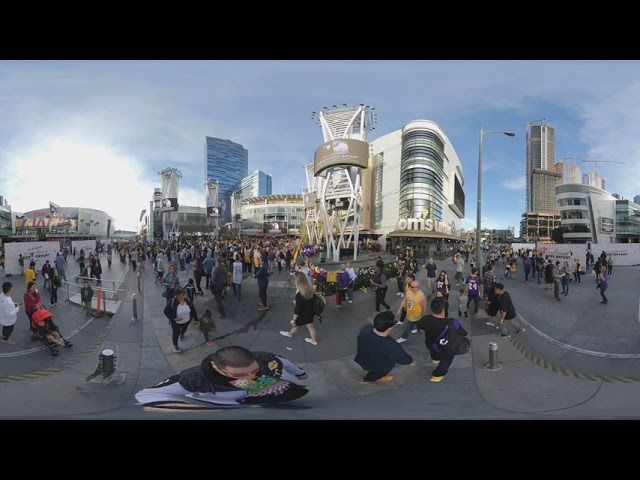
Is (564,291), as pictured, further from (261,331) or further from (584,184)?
(261,331)

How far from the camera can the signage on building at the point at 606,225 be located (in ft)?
6.21

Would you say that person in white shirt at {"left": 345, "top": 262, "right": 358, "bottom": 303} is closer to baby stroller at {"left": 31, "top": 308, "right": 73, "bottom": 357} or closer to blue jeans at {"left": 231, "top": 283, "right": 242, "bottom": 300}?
blue jeans at {"left": 231, "top": 283, "right": 242, "bottom": 300}

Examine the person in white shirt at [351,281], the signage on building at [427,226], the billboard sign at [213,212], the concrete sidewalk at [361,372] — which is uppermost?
the billboard sign at [213,212]

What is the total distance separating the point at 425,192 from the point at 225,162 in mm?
1397

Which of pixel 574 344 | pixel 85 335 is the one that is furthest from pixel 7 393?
pixel 574 344

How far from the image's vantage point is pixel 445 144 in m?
1.74

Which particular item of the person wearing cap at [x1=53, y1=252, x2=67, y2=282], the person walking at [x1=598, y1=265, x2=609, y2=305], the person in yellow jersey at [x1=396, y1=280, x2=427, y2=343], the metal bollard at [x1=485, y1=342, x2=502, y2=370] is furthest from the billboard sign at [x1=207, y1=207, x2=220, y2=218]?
the person walking at [x1=598, y1=265, x2=609, y2=305]

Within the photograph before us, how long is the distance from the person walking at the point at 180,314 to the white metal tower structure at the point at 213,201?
0.47 meters

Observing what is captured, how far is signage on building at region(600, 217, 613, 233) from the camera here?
6.21 ft

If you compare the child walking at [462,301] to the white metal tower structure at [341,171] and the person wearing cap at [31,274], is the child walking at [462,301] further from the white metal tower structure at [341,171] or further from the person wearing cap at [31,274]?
the person wearing cap at [31,274]

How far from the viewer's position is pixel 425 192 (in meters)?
1.72

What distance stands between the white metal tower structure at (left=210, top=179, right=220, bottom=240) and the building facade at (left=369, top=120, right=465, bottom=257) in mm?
1218

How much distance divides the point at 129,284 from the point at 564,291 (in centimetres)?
335

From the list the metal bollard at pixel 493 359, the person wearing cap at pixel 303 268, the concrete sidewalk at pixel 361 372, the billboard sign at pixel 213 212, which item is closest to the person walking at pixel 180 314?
the concrete sidewalk at pixel 361 372
